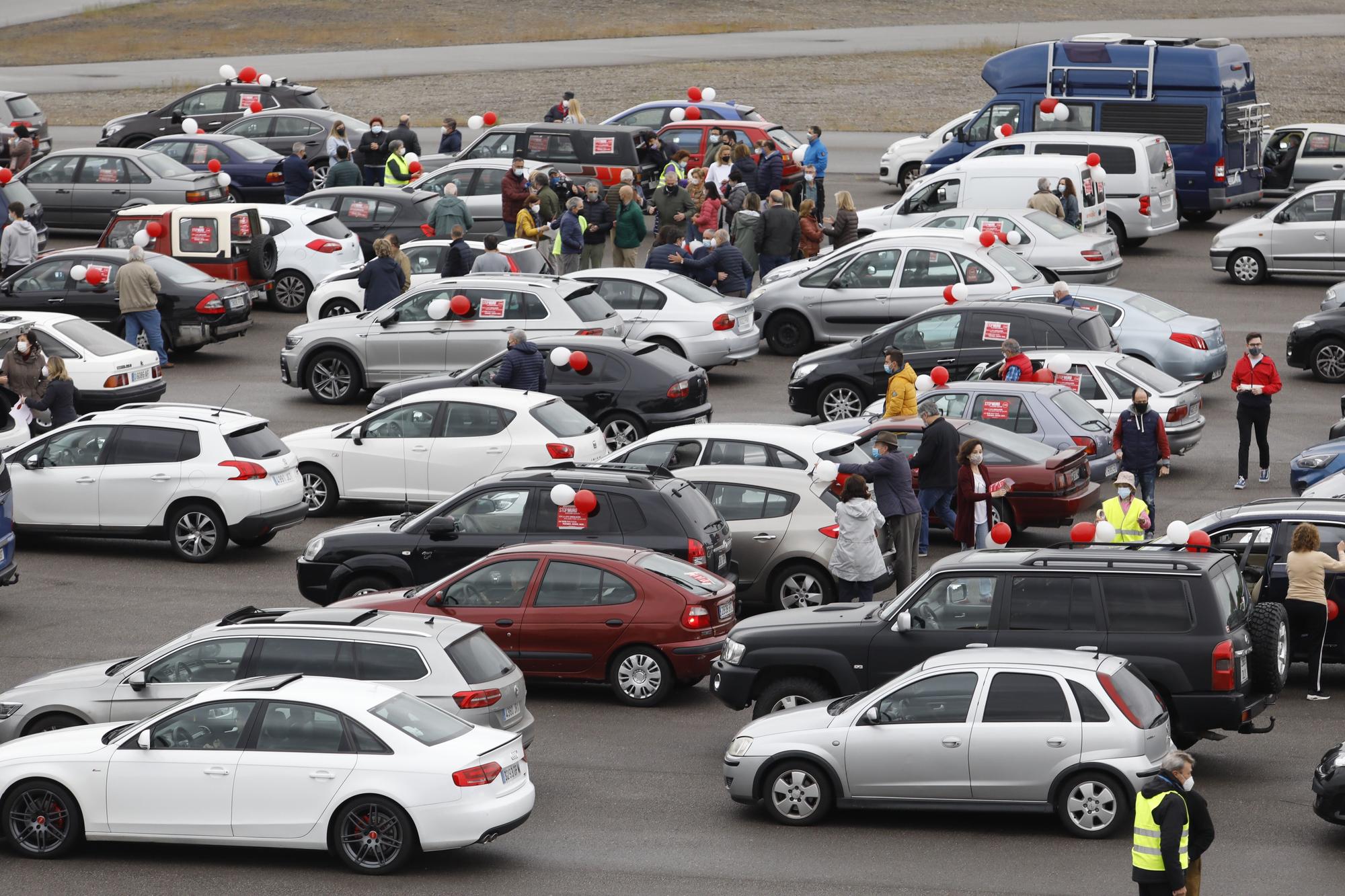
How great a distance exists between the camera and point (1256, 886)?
11117 mm

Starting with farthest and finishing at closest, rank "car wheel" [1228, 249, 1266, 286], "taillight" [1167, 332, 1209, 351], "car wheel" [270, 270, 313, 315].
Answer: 1. "car wheel" [1228, 249, 1266, 286]
2. "car wheel" [270, 270, 313, 315]
3. "taillight" [1167, 332, 1209, 351]

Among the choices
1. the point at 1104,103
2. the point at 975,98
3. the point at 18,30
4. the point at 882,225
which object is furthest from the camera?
the point at 18,30

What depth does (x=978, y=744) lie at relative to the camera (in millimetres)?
12109

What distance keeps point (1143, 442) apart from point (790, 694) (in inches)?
256

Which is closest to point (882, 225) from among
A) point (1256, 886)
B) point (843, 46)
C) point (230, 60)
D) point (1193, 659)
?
point (1193, 659)

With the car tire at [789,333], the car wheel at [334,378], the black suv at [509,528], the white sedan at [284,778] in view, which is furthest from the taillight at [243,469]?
the car tire at [789,333]

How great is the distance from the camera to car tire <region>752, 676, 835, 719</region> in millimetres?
13844

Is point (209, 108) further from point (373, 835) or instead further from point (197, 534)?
point (373, 835)

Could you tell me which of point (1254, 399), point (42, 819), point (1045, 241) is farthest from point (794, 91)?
point (42, 819)

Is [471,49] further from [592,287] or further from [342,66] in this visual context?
[592,287]

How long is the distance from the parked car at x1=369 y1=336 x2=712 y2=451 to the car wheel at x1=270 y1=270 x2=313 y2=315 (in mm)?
7727

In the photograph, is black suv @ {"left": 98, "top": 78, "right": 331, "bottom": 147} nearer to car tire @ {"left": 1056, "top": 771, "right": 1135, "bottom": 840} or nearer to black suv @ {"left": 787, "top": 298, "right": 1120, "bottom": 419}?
black suv @ {"left": 787, "top": 298, "right": 1120, "bottom": 419}

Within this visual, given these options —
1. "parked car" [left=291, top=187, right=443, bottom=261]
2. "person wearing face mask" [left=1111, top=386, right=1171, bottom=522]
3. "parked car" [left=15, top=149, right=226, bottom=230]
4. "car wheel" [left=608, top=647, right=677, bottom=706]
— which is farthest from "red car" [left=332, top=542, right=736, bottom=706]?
"parked car" [left=15, top=149, right=226, bottom=230]

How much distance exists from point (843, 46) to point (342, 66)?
1500 cm
